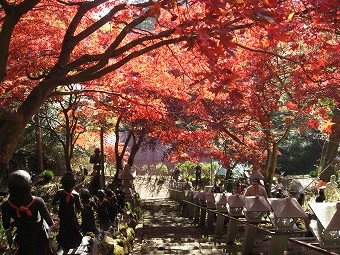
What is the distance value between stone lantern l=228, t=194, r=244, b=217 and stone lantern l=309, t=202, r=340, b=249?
11.5ft

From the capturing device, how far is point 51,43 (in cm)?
1022

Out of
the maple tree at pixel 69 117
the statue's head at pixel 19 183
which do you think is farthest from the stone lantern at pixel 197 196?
the statue's head at pixel 19 183

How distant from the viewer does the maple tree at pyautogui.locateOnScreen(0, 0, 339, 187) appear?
476cm

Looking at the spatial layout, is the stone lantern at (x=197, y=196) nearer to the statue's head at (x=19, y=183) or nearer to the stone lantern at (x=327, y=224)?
the stone lantern at (x=327, y=224)

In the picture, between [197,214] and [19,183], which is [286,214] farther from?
[197,214]

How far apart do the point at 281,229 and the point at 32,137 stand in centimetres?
1697

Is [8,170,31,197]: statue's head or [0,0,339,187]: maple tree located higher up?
[0,0,339,187]: maple tree

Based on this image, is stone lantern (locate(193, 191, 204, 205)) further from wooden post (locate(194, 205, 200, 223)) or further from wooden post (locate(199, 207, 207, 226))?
wooden post (locate(199, 207, 207, 226))

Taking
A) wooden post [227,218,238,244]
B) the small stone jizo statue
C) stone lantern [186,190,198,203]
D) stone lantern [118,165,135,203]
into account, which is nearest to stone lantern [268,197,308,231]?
wooden post [227,218,238,244]

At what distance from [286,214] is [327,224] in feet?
4.94

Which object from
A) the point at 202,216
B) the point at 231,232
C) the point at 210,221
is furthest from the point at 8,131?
the point at 202,216

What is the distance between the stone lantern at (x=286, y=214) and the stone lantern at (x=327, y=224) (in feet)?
3.86

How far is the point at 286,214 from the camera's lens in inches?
248

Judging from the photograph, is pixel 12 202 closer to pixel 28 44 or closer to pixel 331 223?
pixel 331 223
